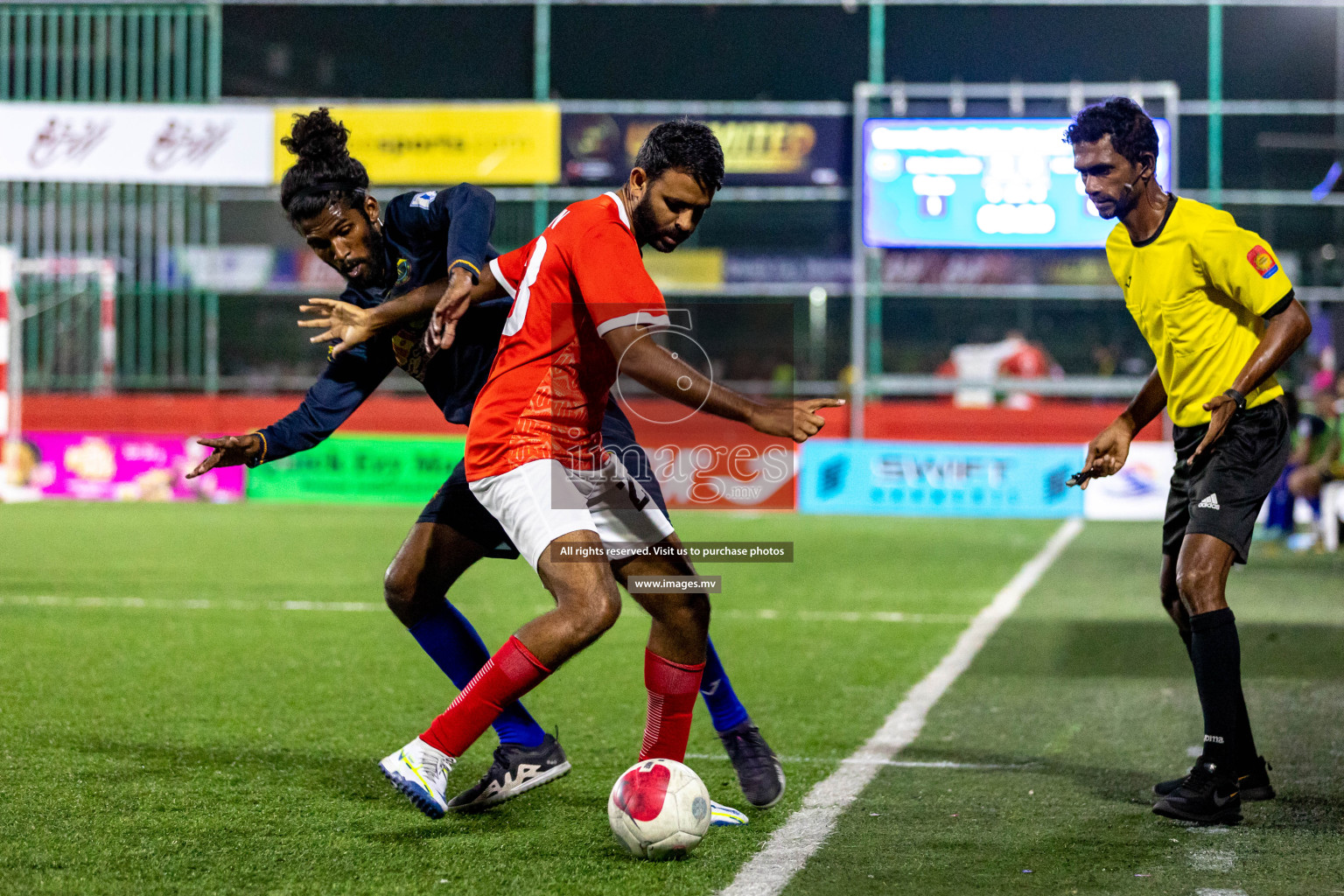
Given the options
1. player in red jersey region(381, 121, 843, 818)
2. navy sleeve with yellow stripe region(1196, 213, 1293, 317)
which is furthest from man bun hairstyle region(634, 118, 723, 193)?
navy sleeve with yellow stripe region(1196, 213, 1293, 317)

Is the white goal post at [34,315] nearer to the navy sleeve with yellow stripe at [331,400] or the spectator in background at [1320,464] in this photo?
the navy sleeve with yellow stripe at [331,400]

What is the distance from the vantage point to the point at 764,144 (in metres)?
17.4

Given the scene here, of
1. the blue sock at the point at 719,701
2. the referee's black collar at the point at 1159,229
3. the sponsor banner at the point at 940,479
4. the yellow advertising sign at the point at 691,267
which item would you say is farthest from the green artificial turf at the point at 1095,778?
the yellow advertising sign at the point at 691,267

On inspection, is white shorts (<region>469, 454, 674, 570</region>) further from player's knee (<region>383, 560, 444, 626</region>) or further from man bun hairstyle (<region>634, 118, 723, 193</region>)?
man bun hairstyle (<region>634, 118, 723, 193</region>)

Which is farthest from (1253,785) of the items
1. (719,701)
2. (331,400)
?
(331,400)

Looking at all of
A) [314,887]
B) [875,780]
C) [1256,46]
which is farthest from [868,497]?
[1256,46]

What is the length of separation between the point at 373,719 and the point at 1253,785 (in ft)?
9.87

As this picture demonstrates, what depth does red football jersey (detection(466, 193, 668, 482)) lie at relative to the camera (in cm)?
378

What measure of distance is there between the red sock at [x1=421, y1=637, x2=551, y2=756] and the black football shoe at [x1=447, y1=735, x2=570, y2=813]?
15.5 inches

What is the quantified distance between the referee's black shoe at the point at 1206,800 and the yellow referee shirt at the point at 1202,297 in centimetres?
102

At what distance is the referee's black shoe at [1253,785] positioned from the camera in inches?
175

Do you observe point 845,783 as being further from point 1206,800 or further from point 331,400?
point 331,400

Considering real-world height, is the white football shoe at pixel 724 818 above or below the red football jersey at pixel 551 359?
below

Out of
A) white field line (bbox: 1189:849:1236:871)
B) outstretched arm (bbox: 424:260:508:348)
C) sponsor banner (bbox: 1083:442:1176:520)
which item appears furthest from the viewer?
sponsor banner (bbox: 1083:442:1176:520)
